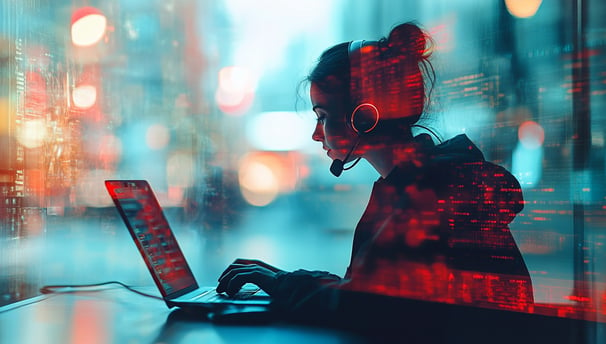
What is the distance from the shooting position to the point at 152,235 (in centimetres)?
77

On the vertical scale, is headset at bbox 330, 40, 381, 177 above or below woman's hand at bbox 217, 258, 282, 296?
above

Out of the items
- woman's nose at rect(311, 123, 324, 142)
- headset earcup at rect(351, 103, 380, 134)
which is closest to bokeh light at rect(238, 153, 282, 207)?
woman's nose at rect(311, 123, 324, 142)

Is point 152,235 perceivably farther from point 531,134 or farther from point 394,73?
point 531,134

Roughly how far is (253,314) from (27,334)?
38 centimetres

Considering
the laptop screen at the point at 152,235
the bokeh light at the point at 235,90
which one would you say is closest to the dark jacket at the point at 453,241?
the laptop screen at the point at 152,235

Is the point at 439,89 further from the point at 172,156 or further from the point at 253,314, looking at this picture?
the point at 172,156

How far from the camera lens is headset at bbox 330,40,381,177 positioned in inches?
33.5

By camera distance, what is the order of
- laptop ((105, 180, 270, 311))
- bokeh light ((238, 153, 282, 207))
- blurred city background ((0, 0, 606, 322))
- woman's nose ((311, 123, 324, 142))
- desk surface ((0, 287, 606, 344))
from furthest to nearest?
1. bokeh light ((238, 153, 282, 207))
2. woman's nose ((311, 123, 324, 142))
3. blurred city background ((0, 0, 606, 322))
4. laptop ((105, 180, 270, 311))
5. desk surface ((0, 287, 606, 344))

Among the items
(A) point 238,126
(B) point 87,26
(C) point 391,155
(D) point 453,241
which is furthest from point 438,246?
(B) point 87,26

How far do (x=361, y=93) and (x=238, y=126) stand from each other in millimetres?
529

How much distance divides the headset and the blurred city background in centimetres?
19

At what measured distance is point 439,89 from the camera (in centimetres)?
94

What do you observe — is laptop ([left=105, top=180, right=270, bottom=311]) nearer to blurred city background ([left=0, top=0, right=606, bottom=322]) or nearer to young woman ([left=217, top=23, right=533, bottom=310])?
young woman ([left=217, top=23, right=533, bottom=310])

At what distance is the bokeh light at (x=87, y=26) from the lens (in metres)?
1.29
